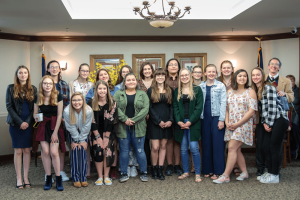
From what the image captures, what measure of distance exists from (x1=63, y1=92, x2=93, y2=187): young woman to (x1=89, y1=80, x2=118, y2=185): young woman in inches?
4.9

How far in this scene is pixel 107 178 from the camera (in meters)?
3.86

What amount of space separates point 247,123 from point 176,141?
1.06 m

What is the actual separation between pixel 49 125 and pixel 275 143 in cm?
301

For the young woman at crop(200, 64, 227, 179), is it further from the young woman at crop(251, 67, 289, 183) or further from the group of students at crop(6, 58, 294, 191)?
the young woman at crop(251, 67, 289, 183)

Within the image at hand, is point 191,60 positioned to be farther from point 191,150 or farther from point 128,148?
point 128,148

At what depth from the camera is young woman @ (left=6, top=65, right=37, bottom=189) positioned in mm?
3664

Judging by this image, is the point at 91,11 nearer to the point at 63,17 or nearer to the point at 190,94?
the point at 63,17

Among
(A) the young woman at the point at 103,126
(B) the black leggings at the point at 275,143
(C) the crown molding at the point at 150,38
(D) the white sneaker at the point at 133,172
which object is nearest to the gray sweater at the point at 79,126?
(A) the young woman at the point at 103,126

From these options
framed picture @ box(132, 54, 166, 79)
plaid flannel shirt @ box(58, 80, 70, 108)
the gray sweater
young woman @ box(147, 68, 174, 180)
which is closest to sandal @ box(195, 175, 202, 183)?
young woman @ box(147, 68, 174, 180)

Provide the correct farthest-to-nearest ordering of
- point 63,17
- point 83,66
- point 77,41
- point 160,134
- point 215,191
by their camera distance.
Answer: point 77,41, point 63,17, point 83,66, point 160,134, point 215,191

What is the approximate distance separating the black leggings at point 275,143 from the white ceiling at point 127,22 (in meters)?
1.94

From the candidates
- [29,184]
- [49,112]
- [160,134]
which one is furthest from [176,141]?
[29,184]

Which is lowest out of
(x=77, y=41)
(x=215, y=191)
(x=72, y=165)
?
(x=215, y=191)

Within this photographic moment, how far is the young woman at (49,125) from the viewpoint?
3637 millimetres
